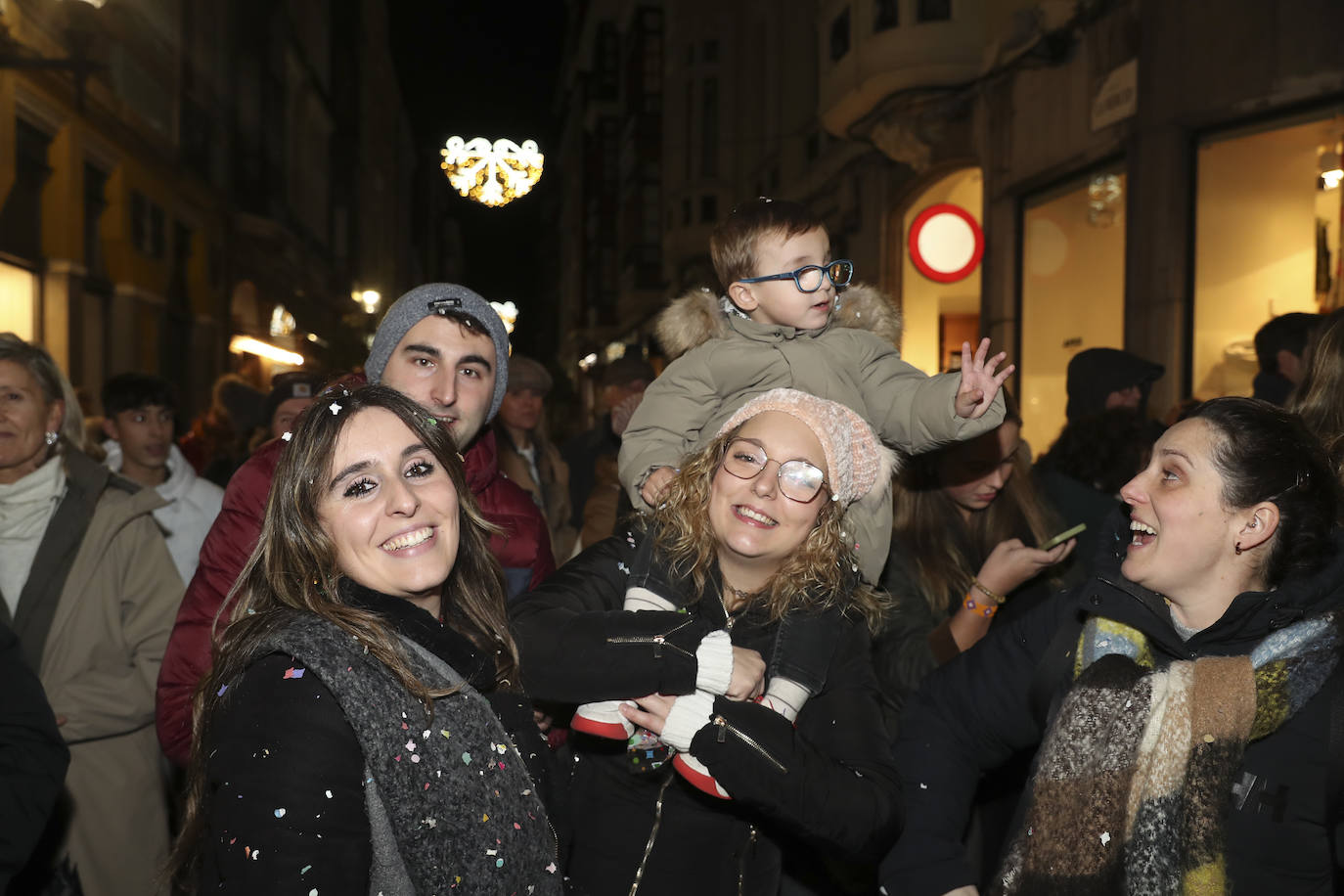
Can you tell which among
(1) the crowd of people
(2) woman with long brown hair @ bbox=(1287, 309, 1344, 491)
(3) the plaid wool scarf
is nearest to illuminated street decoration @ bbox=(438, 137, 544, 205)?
(1) the crowd of people

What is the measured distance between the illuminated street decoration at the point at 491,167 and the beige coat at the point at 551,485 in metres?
2.24

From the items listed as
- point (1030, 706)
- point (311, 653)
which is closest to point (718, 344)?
point (1030, 706)

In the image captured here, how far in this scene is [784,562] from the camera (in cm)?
275

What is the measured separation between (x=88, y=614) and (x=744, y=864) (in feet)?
7.77

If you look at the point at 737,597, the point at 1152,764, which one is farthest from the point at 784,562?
the point at 1152,764

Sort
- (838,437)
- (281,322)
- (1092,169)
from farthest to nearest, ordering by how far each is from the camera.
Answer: (281,322), (1092,169), (838,437)

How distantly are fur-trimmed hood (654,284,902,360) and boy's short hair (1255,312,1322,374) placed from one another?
2514mm

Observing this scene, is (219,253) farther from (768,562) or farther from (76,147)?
(768,562)

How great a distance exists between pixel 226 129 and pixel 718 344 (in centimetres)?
2318

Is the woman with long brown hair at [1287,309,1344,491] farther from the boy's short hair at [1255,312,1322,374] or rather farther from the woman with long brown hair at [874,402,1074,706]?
the boy's short hair at [1255,312,1322,374]

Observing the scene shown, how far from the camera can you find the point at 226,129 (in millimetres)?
23266

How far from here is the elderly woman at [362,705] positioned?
5.54ft

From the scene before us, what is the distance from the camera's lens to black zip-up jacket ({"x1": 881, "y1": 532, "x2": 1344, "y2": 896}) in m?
2.25

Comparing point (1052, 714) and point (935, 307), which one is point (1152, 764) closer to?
point (1052, 714)
